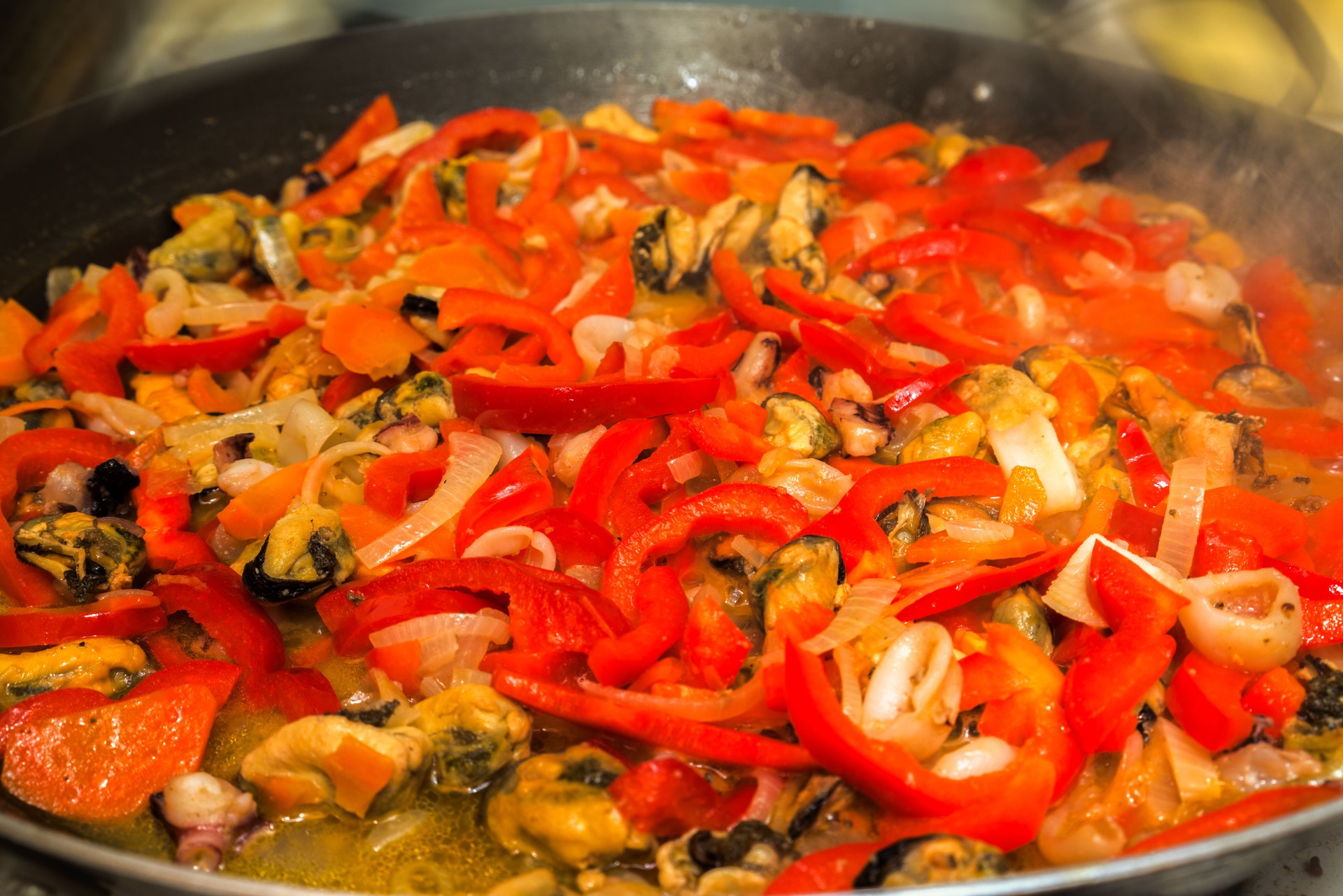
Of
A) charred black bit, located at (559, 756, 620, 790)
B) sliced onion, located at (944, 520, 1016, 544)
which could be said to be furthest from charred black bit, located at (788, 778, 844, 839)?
sliced onion, located at (944, 520, 1016, 544)

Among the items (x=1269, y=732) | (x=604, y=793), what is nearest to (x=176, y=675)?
(x=604, y=793)

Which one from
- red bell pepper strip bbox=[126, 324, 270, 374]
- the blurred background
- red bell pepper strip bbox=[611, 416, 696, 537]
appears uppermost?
the blurred background

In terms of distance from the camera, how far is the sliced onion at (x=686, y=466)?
110 inches

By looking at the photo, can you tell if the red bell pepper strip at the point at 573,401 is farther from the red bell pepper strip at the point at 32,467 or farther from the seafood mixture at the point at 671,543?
the red bell pepper strip at the point at 32,467

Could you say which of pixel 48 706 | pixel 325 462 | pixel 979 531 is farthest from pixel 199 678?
pixel 979 531

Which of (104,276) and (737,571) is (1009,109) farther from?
(104,276)

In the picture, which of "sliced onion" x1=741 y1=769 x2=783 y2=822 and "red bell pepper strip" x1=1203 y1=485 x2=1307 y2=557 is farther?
"red bell pepper strip" x1=1203 y1=485 x2=1307 y2=557

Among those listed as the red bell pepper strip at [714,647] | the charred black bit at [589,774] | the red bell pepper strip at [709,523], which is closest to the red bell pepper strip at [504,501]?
the red bell pepper strip at [709,523]

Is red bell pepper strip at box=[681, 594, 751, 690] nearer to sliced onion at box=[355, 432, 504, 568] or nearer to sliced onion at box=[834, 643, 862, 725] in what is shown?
sliced onion at box=[834, 643, 862, 725]

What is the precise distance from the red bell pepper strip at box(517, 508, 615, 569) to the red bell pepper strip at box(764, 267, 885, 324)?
47.3 inches

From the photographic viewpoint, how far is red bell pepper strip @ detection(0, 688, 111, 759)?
2.25m

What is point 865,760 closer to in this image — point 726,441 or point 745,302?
point 726,441

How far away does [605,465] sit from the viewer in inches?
109

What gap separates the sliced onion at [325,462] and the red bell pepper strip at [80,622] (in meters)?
0.49
